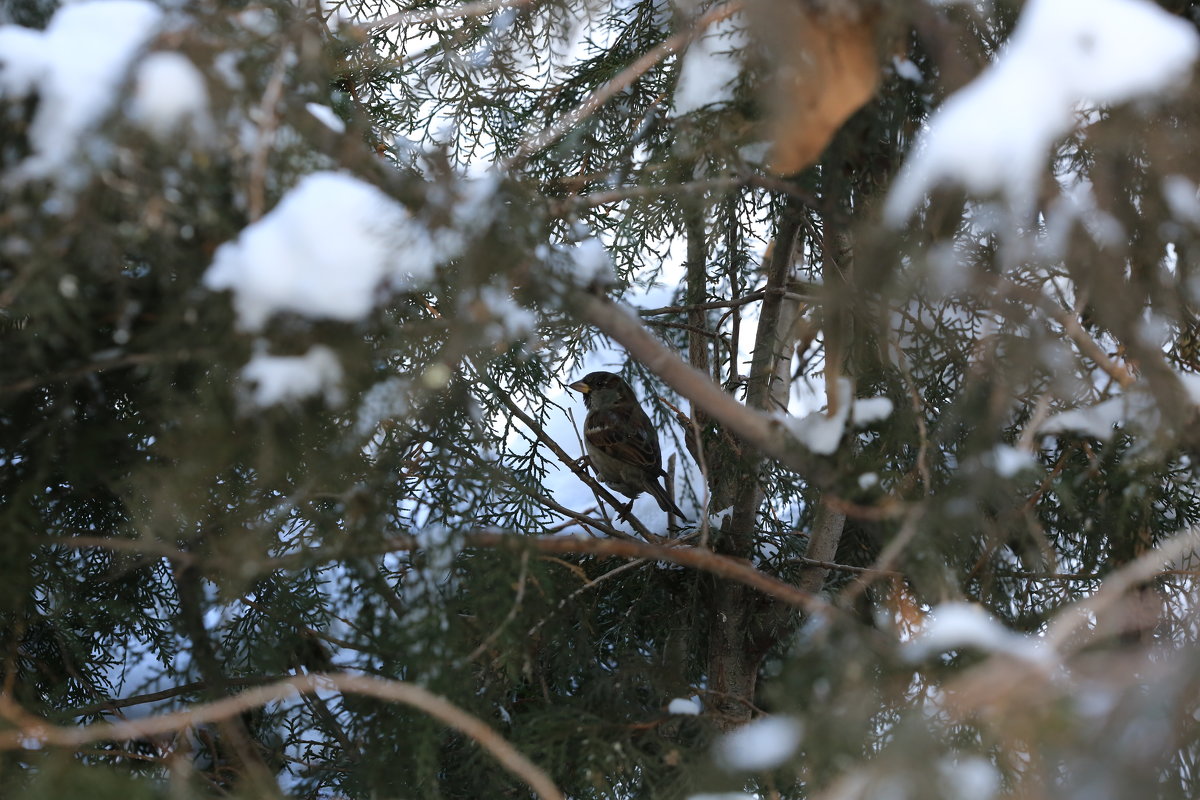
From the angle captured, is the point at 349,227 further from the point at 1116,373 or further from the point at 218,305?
the point at 1116,373

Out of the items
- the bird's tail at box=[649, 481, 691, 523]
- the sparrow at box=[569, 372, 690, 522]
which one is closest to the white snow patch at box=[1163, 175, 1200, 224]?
the bird's tail at box=[649, 481, 691, 523]

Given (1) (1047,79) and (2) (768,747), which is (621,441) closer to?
(2) (768,747)

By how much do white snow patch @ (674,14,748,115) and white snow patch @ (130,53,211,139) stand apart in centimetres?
78

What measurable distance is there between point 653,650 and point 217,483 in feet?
3.57

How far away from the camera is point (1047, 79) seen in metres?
1.09

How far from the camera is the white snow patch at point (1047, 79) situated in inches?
42.3

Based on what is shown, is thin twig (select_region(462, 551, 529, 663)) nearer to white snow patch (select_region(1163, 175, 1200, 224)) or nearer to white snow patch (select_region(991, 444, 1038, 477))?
white snow patch (select_region(991, 444, 1038, 477))

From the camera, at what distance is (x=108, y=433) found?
1.36 metres

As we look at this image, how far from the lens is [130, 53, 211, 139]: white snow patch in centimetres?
102

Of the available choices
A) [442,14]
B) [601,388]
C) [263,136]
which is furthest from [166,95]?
[601,388]

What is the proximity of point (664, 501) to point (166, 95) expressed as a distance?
2.13 metres

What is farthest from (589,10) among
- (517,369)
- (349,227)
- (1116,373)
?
(1116,373)

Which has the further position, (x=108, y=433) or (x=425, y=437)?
(x=425, y=437)

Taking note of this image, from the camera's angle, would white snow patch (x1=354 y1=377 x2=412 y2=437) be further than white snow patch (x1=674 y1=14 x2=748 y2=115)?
No
